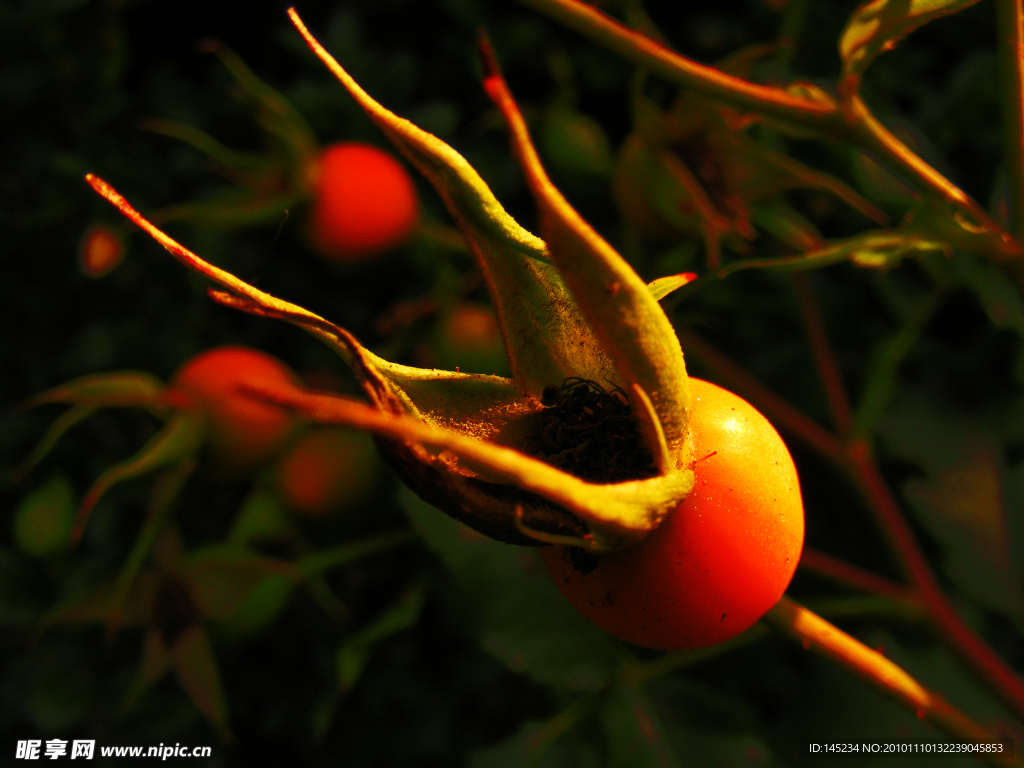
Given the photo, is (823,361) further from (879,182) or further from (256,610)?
(256,610)

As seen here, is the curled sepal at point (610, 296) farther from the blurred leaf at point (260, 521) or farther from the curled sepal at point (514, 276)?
the blurred leaf at point (260, 521)

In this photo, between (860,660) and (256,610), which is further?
(256,610)

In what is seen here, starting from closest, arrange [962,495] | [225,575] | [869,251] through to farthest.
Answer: [869,251] → [225,575] → [962,495]

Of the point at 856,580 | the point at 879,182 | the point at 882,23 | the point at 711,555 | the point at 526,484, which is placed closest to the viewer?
the point at 526,484

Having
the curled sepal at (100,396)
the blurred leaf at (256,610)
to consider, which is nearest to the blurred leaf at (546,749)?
the blurred leaf at (256,610)

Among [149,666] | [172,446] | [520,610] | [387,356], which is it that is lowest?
[149,666]

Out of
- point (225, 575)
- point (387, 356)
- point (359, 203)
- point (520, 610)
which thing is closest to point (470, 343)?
point (387, 356)
